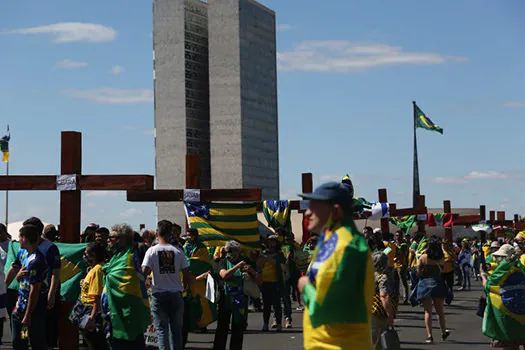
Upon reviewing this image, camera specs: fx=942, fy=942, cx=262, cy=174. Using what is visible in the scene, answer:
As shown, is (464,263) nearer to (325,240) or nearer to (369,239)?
(369,239)

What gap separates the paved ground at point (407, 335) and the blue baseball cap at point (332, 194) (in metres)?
8.79

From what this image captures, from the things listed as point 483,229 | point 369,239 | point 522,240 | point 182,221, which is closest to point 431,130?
A: point 483,229

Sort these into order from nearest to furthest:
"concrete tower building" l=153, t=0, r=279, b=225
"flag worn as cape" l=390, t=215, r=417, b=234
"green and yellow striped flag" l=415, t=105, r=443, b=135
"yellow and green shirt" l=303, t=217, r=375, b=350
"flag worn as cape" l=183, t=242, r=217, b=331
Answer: "yellow and green shirt" l=303, t=217, r=375, b=350 < "flag worn as cape" l=183, t=242, r=217, b=331 < "flag worn as cape" l=390, t=215, r=417, b=234 < "green and yellow striped flag" l=415, t=105, r=443, b=135 < "concrete tower building" l=153, t=0, r=279, b=225

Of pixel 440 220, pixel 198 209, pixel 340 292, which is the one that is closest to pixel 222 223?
Result: pixel 198 209

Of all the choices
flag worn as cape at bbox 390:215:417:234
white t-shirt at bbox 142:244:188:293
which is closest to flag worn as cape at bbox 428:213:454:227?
flag worn as cape at bbox 390:215:417:234

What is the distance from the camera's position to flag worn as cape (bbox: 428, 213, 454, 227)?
37.6 metres

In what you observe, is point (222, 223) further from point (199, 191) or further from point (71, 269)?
point (71, 269)

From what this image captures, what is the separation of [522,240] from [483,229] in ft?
131

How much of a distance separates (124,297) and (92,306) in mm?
343

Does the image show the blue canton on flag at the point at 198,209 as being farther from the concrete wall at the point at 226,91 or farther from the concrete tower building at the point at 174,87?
the concrete wall at the point at 226,91

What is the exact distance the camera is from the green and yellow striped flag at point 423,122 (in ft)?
190

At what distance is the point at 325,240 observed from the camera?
5410 mm

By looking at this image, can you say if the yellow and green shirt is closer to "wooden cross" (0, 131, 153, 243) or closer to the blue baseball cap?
the blue baseball cap

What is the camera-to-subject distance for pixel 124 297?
948cm
